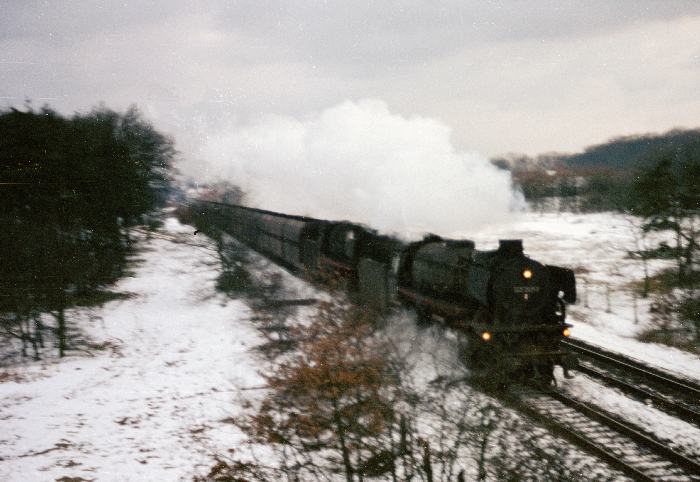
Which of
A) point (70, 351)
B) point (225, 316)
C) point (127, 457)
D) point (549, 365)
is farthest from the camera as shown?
A: point (225, 316)

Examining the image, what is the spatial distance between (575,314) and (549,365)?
10086 millimetres

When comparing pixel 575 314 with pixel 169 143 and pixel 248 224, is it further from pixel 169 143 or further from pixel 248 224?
pixel 169 143

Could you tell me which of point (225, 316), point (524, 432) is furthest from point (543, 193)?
point (524, 432)

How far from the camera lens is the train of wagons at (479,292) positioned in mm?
10938

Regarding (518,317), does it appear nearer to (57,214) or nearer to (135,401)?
(135,401)

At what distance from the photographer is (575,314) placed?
20031 mm

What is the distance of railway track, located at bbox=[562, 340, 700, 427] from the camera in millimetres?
10211

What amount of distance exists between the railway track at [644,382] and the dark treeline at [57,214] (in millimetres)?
15460

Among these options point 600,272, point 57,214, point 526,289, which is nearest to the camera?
point 526,289

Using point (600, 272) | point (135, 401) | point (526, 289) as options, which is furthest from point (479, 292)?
point (600, 272)

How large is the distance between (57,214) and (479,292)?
1672 cm

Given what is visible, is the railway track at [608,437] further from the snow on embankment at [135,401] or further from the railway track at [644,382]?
the snow on embankment at [135,401]

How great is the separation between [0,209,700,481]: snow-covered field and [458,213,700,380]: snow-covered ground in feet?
0.39

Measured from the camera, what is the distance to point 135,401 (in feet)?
37.0
